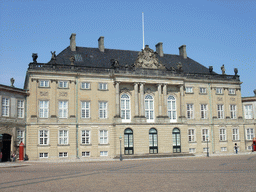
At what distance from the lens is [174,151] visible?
49.0m

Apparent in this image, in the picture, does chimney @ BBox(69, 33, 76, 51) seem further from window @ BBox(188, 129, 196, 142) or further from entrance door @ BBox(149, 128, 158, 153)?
window @ BBox(188, 129, 196, 142)

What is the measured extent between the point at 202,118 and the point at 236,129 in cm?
689

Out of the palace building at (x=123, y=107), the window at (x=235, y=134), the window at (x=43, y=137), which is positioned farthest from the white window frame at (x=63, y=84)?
the window at (x=235, y=134)

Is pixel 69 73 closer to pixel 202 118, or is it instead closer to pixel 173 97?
pixel 173 97

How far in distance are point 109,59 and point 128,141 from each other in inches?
538

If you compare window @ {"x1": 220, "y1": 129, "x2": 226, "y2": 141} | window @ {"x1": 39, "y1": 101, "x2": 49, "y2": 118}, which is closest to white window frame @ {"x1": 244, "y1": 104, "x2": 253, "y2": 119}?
window @ {"x1": 220, "y1": 129, "x2": 226, "y2": 141}

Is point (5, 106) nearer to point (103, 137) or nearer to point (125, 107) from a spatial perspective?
point (103, 137)

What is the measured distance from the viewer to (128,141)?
1837 inches

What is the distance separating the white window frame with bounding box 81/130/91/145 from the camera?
4588 cm

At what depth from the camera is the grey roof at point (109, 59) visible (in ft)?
161

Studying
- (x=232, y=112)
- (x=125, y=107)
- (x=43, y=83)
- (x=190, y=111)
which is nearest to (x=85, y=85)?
(x=43, y=83)

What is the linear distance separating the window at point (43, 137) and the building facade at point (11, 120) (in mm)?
2212

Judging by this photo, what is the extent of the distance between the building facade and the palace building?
43.6 inches

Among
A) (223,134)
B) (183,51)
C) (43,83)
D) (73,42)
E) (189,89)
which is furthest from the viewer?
(183,51)
